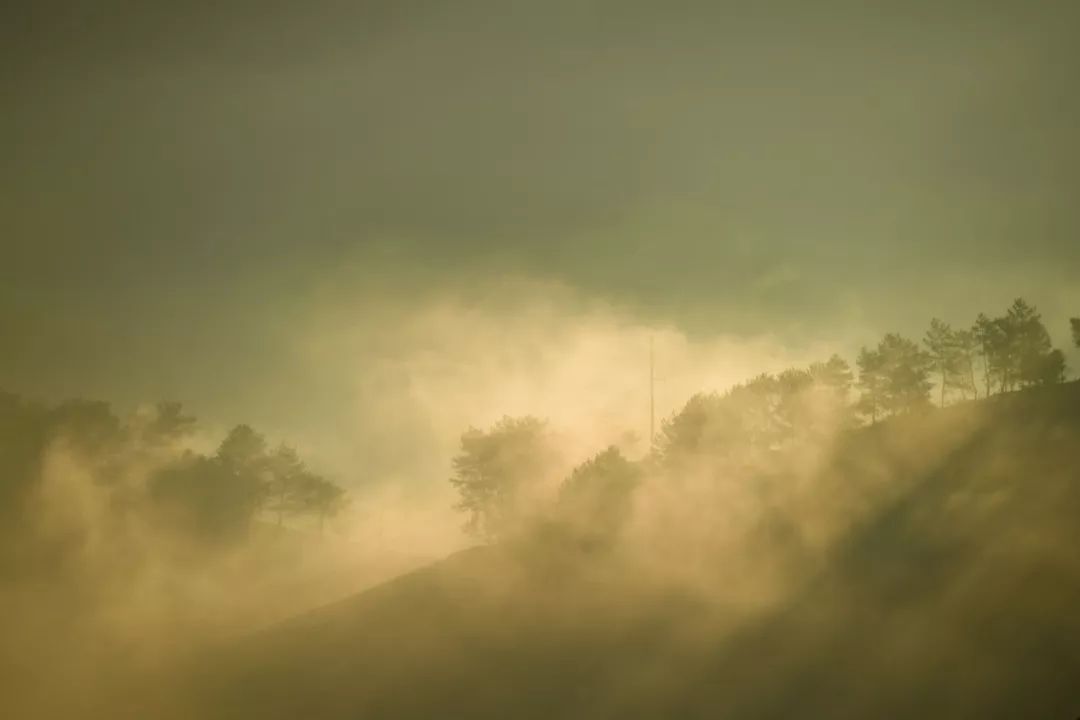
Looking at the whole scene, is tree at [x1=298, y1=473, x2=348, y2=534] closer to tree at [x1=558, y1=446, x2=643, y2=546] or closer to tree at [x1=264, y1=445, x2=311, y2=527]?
tree at [x1=264, y1=445, x2=311, y2=527]

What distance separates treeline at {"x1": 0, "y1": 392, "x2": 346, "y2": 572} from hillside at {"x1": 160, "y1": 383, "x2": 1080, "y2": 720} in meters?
35.2

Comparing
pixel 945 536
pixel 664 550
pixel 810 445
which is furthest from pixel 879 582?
pixel 810 445

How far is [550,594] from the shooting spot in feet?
171

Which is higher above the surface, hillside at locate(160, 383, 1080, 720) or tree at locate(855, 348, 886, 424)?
tree at locate(855, 348, 886, 424)

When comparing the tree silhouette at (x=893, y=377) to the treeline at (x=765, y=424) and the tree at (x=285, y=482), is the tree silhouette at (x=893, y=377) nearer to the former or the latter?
the treeline at (x=765, y=424)

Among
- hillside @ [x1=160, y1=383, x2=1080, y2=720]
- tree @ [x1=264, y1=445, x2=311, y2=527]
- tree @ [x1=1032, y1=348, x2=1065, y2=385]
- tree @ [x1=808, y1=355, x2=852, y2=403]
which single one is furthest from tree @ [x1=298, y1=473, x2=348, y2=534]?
tree @ [x1=1032, y1=348, x2=1065, y2=385]

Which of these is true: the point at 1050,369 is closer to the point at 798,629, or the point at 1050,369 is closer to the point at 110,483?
the point at 798,629

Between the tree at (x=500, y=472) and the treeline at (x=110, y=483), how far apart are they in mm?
31291

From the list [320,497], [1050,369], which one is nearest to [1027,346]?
[1050,369]

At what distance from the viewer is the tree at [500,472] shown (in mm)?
81875

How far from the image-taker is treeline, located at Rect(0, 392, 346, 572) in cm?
7688

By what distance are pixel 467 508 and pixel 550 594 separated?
3274 cm

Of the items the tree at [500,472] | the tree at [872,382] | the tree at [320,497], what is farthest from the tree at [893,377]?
the tree at [320,497]

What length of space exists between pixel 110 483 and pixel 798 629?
80.1 metres
